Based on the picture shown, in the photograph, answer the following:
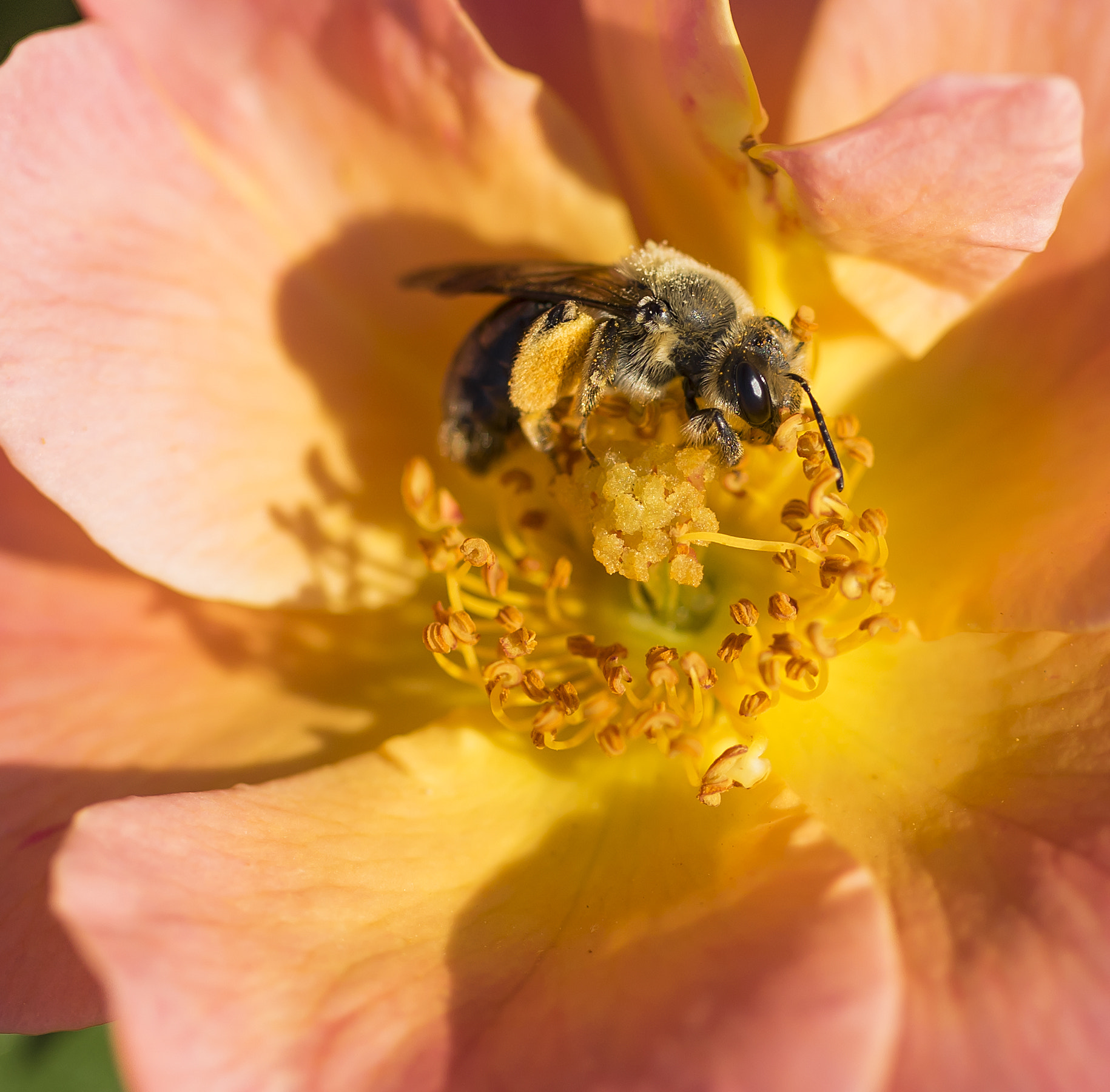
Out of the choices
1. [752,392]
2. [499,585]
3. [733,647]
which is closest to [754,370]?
[752,392]

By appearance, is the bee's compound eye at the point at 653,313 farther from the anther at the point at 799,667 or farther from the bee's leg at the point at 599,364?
the anther at the point at 799,667

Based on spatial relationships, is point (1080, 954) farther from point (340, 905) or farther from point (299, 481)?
point (299, 481)

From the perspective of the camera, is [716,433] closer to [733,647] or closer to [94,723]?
[733,647]

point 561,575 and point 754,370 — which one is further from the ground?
point 754,370

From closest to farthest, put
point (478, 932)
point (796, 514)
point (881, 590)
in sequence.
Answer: point (478, 932)
point (881, 590)
point (796, 514)

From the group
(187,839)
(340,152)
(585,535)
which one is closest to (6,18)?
(340,152)

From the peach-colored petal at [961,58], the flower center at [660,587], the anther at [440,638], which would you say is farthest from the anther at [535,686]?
the peach-colored petal at [961,58]
